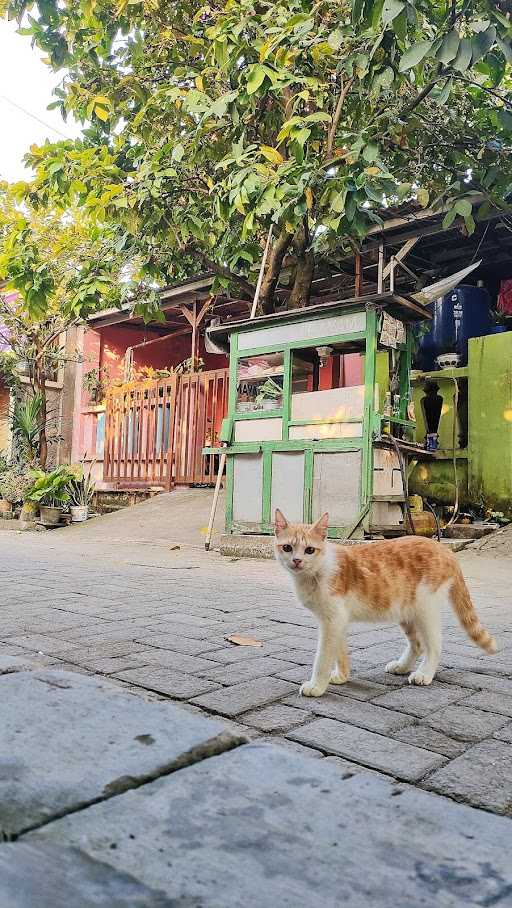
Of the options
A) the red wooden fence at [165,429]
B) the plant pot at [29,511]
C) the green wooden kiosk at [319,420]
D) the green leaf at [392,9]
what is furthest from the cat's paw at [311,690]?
the plant pot at [29,511]

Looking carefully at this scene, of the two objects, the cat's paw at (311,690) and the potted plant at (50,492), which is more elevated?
the potted plant at (50,492)

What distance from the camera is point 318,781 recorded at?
4.47 ft

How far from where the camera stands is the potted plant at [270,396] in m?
7.82

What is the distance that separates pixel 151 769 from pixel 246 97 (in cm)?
646

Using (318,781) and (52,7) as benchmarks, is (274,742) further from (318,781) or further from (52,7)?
(52,7)

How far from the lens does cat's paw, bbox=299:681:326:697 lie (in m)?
2.19

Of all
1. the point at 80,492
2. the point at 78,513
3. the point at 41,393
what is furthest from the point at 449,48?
the point at 41,393

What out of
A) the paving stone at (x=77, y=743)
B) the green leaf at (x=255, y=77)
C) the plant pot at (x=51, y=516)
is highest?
the green leaf at (x=255, y=77)

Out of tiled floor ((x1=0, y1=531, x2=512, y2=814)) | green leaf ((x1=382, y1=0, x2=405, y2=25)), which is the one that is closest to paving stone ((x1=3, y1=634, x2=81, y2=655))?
tiled floor ((x1=0, y1=531, x2=512, y2=814))

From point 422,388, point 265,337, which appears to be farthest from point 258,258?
point 422,388

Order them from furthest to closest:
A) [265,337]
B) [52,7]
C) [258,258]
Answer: [258,258]
[265,337]
[52,7]

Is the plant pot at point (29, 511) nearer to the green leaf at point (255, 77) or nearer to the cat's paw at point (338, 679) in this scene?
the green leaf at point (255, 77)

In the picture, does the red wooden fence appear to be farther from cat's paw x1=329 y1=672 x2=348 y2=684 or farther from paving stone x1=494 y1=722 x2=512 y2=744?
paving stone x1=494 y1=722 x2=512 y2=744

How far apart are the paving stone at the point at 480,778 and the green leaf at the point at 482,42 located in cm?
319
